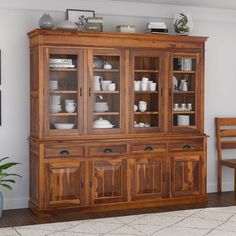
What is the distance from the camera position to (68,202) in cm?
552

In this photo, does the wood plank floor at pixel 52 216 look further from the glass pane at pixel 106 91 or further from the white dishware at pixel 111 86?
the white dishware at pixel 111 86

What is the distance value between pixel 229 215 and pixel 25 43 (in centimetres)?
297

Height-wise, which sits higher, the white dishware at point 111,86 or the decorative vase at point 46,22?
the decorative vase at point 46,22

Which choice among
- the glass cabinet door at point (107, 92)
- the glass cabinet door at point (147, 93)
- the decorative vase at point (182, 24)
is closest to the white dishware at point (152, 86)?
the glass cabinet door at point (147, 93)

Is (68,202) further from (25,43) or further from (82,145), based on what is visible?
(25,43)

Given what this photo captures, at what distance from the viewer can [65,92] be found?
5.57 metres

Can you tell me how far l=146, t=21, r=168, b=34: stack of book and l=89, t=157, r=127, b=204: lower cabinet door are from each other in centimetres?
156

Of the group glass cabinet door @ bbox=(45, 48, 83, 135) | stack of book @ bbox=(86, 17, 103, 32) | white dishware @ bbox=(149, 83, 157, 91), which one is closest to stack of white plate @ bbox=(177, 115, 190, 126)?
white dishware @ bbox=(149, 83, 157, 91)

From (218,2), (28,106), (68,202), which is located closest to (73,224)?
(68,202)

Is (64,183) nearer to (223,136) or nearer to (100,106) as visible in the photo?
(100,106)

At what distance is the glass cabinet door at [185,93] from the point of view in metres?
6.04

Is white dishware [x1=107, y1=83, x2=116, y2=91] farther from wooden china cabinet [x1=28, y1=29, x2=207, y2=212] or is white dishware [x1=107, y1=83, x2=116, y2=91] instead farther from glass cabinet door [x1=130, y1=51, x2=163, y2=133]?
glass cabinet door [x1=130, y1=51, x2=163, y2=133]

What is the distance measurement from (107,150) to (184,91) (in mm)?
1216

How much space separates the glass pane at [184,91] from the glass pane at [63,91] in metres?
1.24
